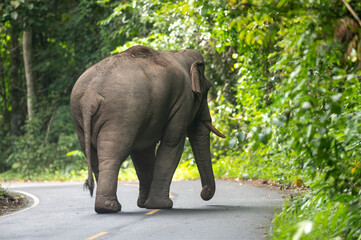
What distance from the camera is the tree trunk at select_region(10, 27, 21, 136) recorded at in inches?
1184

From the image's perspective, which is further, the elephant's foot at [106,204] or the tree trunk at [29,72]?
the tree trunk at [29,72]

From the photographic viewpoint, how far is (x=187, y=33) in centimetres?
2050

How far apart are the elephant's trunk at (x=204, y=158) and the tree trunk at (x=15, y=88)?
20164 millimetres

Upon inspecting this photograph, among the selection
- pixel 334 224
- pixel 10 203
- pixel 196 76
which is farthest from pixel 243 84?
pixel 334 224

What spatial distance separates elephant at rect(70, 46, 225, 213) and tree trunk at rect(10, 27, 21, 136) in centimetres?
2024

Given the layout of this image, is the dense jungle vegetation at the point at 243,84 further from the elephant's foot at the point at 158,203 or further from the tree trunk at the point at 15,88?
the elephant's foot at the point at 158,203

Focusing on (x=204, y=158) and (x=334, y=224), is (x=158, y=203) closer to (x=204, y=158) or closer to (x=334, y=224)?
(x=204, y=158)

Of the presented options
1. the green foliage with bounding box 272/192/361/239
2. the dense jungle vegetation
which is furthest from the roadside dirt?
the green foliage with bounding box 272/192/361/239

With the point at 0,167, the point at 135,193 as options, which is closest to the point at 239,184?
the point at 135,193

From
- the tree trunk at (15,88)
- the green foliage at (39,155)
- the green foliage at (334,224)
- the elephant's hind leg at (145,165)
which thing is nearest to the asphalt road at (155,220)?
the elephant's hind leg at (145,165)

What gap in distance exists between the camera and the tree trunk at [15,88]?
98.7 feet

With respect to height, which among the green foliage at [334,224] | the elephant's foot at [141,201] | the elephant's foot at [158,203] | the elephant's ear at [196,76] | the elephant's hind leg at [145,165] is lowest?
the elephant's foot at [141,201]

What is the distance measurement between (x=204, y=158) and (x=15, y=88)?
2108 cm

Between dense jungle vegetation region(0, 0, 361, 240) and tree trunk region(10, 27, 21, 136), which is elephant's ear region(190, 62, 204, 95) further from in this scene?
tree trunk region(10, 27, 21, 136)
